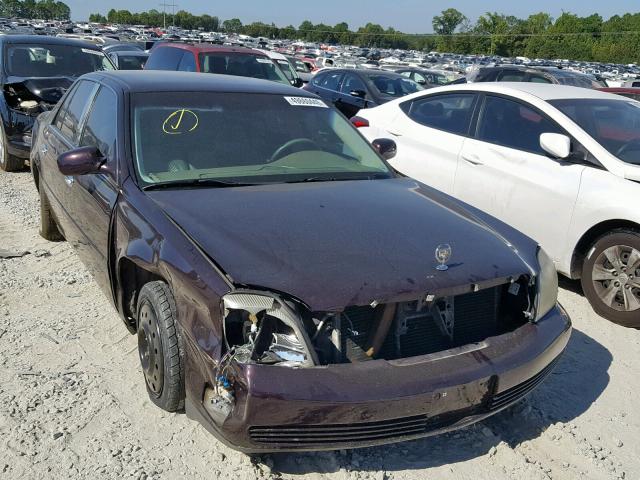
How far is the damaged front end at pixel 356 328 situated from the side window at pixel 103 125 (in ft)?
5.23

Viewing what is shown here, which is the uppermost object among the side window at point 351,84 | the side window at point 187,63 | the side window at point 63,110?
the side window at point 63,110

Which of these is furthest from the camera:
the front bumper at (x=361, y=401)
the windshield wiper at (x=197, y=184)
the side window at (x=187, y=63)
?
the side window at (x=187, y=63)

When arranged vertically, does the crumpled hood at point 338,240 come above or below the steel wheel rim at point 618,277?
above

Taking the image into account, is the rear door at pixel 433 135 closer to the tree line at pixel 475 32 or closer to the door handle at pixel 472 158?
the door handle at pixel 472 158

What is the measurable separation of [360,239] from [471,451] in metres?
1.12

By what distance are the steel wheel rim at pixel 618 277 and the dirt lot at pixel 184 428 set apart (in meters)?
0.39

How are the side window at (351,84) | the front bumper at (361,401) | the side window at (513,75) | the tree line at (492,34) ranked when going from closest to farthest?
the front bumper at (361,401) → the side window at (351,84) → the side window at (513,75) → the tree line at (492,34)

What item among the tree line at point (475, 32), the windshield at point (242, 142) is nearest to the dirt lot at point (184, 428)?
the windshield at point (242, 142)

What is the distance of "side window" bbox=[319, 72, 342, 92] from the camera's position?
1240 centimetres

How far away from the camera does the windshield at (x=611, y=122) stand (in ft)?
16.2

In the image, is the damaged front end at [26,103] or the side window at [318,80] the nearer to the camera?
the damaged front end at [26,103]

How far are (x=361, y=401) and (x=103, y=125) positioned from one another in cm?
248

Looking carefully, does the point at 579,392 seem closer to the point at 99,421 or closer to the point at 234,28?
the point at 99,421

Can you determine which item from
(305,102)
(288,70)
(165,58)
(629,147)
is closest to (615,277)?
(629,147)
